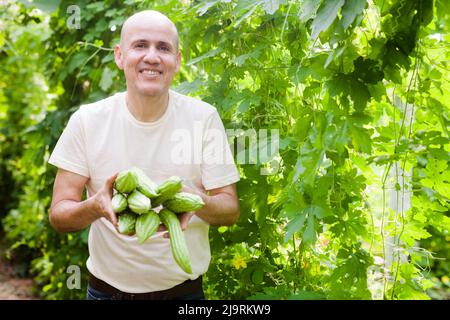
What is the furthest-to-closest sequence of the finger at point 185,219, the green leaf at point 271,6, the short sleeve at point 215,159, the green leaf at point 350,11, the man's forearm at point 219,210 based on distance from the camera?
A: the short sleeve at point 215,159 → the man's forearm at point 219,210 → the finger at point 185,219 → the green leaf at point 271,6 → the green leaf at point 350,11

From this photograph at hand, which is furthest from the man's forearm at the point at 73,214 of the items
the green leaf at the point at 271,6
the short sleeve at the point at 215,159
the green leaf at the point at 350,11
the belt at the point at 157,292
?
the green leaf at the point at 350,11

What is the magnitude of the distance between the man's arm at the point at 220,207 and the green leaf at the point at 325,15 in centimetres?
67

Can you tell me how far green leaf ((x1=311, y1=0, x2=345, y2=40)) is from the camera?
4.81 ft

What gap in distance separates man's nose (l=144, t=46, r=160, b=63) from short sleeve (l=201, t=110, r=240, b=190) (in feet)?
0.92

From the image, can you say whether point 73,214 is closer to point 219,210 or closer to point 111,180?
point 111,180

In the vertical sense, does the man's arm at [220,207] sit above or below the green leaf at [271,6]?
below

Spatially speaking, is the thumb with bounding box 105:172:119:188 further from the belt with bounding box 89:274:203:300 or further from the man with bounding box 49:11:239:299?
the belt with bounding box 89:274:203:300

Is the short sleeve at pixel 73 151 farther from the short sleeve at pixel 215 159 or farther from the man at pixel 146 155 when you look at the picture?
the short sleeve at pixel 215 159

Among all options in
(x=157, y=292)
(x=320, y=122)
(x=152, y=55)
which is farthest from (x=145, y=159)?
(x=320, y=122)

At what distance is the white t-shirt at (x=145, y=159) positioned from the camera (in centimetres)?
203

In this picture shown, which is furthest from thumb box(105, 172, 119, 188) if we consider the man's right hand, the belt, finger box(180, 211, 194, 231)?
the belt

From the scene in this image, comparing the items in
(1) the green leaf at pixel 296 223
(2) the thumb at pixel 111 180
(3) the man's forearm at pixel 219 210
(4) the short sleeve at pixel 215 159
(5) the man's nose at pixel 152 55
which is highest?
(5) the man's nose at pixel 152 55

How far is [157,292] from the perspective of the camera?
6.79 ft

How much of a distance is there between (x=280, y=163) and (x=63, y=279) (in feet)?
7.90
